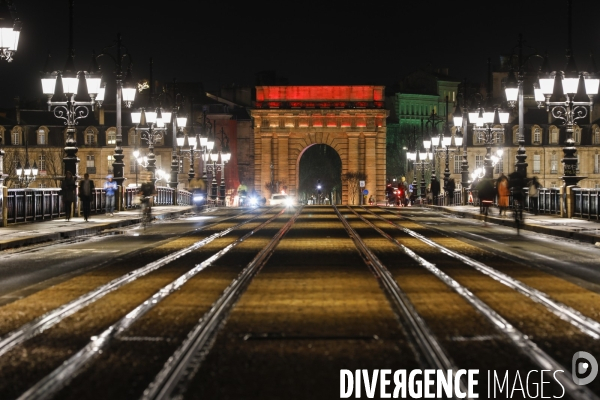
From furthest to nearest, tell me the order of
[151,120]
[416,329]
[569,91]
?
1. [151,120]
2. [569,91]
3. [416,329]

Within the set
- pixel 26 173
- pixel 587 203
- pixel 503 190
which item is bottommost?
pixel 587 203

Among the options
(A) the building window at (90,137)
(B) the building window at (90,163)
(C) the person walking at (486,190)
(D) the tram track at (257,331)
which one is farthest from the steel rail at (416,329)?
(B) the building window at (90,163)

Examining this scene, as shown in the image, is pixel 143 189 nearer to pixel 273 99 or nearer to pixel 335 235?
pixel 335 235

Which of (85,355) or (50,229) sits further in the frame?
(50,229)

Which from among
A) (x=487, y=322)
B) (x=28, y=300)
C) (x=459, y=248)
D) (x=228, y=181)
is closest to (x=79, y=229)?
(x=459, y=248)

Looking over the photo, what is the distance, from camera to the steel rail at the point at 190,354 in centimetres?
725

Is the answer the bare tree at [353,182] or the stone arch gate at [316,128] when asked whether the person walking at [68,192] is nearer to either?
the bare tree at [353,182]

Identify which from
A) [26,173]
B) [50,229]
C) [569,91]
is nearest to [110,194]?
[50,229]

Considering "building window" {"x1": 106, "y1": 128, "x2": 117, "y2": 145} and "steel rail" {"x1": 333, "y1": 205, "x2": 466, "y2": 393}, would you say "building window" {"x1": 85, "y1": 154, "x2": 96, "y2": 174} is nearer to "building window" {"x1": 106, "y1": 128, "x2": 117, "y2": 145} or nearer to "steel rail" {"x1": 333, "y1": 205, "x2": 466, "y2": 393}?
"building window" {"x1": 106, "y1": 128, "x2": 117, "y2": 145}

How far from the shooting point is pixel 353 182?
4592 inches

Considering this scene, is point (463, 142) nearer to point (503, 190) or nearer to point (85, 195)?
point (503, 190)

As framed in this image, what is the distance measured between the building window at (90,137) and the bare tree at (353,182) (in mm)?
27365

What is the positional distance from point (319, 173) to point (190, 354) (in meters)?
140

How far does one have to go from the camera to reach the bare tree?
11588 cm
